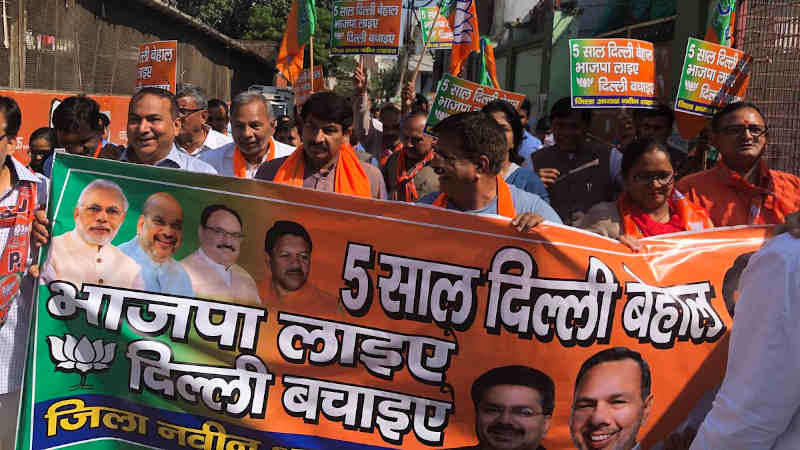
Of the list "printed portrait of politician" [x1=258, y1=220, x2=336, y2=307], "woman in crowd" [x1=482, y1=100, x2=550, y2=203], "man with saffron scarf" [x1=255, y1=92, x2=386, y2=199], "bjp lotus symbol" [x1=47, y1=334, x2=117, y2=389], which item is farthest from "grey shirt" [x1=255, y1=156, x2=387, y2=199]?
"bjp lotus symbol" [x1=47, y1=334, x2=117, y2=389]

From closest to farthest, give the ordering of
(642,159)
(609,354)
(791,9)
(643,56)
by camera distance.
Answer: (609,354) → (642,159) → (643,56) → (791,9)

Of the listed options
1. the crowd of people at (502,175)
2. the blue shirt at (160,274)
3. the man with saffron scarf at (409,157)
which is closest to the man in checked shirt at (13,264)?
the crowd of people at (502,175)

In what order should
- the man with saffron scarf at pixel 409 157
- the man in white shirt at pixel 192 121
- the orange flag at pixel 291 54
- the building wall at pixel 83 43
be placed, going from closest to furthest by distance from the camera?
1. the man with saffron scarf at pixel 409 157
2. the man in white shirt at pixel 192 121
3. the orange flag at pixel 291 54
4. the building wall at pixel 83 43

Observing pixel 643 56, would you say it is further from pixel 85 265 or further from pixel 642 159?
pixel 85 265

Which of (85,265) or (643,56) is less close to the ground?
(643,56)

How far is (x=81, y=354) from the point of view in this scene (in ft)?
10.6

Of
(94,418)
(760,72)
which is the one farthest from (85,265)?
(760,72)

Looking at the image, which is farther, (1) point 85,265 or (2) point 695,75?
(2) point 695,75

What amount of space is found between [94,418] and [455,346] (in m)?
1.42

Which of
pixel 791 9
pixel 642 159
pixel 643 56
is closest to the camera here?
pixel 642 159

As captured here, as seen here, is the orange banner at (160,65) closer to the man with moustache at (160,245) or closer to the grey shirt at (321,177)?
the grey shirt at (321,177)

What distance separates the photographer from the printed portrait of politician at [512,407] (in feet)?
10.2

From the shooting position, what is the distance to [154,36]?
19891mm

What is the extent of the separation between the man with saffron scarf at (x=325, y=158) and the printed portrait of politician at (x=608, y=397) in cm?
158
